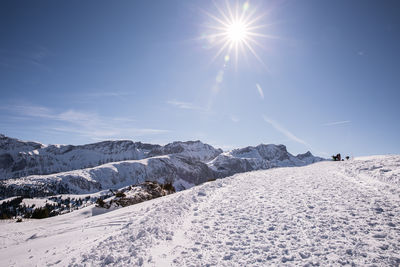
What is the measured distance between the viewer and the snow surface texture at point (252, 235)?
297 inches

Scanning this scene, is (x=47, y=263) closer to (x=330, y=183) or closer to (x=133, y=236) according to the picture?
(x=133, y=236)

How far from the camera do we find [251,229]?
990cm

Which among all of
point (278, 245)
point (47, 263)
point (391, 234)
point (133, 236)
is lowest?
point (47, 263)

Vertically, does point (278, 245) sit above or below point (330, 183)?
below

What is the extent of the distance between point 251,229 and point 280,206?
4.00 metres

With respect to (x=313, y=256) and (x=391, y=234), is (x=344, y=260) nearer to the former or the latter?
(x=313, y=256)

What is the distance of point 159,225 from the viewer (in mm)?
11266

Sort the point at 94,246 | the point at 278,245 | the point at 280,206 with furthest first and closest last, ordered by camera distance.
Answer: the point at 280,206
the point at 94,246
the point at 278,245

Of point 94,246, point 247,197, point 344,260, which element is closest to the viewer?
point 344,260

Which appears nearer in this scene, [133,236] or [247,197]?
[133,236]

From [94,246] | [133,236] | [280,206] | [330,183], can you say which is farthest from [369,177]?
[94,246]

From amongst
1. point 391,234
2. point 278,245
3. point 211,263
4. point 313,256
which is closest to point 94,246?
point 211,263

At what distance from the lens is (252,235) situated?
30.4 feet

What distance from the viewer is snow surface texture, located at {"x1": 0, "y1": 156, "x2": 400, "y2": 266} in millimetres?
7531
